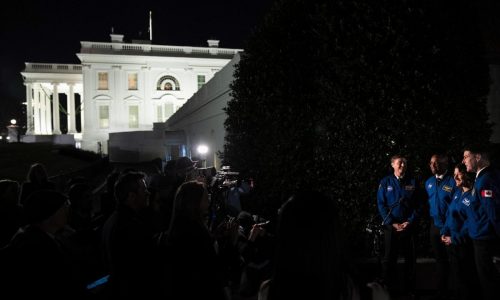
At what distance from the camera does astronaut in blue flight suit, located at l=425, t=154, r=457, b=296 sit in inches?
197

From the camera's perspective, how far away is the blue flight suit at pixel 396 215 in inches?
209

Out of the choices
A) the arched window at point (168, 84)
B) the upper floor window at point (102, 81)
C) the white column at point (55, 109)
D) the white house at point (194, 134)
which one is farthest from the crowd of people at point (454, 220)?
the white column at point (55, 109)

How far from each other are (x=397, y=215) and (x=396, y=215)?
0.04 feet

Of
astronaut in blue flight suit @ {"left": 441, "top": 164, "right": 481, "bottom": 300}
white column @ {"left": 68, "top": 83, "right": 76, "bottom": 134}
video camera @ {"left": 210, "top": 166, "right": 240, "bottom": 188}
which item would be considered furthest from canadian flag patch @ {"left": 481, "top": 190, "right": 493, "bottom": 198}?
white column @ {"left": 68, "top": 83, "right": 76, "bottom": 134}

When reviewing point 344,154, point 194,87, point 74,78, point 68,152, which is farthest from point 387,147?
point 74,78

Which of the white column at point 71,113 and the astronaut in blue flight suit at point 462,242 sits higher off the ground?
the white column at point 71,113

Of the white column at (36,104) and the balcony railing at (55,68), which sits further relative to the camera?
the balcony railing at (55,68)

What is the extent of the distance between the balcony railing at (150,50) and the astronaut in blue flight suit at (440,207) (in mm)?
53927

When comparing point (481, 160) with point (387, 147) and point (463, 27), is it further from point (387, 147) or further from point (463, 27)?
point (463, 27)

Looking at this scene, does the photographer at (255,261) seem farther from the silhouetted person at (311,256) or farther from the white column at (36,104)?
the white column at (36,104)

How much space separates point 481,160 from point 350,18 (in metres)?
2.77

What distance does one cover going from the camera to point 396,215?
5.34 m

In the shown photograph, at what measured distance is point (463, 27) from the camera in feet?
20.0

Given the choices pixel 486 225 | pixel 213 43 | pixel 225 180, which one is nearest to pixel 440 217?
pixel 486 225
